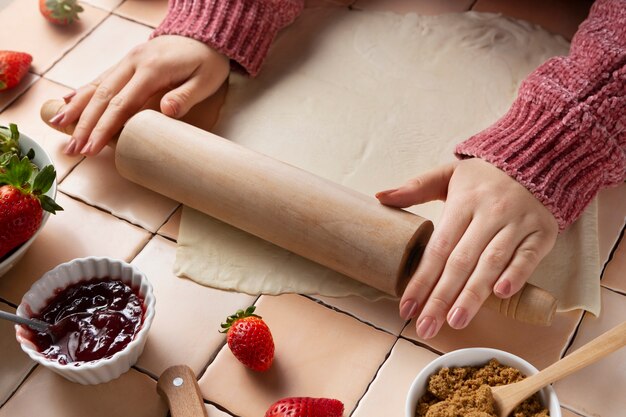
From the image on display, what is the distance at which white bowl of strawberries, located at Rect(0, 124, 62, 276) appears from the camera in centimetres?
94

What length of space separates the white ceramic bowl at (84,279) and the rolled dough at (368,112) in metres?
0.11

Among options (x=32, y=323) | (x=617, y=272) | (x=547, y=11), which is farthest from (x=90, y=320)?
(x=547, y=11)

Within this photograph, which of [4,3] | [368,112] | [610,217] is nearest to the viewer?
[610,217]

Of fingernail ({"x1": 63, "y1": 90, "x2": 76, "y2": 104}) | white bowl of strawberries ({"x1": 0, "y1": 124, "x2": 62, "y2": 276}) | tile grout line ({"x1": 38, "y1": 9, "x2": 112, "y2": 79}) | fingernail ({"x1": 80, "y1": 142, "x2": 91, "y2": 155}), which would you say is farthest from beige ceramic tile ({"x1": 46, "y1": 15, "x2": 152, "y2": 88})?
white bowl of strawberries ({"x1": 0, "y1": 124, "x2": 62, "y2": 276})

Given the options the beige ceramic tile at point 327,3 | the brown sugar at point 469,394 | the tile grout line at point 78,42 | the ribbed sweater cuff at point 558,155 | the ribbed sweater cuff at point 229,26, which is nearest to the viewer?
the brown sugar at point 469,394

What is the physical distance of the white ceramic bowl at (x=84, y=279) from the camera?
89cm

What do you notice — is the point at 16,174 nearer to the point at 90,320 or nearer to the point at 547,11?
the point at 90,320

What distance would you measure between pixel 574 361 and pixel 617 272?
11.0 inches

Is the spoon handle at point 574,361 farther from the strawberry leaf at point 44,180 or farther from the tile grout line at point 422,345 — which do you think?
the strawberry leaf at point 44,180

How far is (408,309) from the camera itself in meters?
0.96

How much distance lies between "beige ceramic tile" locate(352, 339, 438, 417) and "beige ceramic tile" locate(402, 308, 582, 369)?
0.07 feet

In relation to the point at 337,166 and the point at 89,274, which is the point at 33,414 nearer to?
the point at 89,274

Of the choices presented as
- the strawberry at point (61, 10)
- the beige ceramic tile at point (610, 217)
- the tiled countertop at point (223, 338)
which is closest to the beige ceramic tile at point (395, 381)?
the tiled countertop at point (223, 338)

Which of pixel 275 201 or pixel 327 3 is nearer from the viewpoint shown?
pixel 275 201
